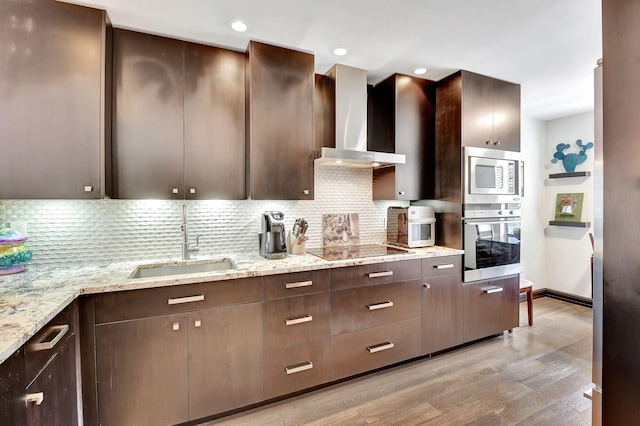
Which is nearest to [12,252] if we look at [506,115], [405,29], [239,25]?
[239,25]

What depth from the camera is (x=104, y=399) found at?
1.62m

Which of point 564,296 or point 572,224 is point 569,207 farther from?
point 564,296

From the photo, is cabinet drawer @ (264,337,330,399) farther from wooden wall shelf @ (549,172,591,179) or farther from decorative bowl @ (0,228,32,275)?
wooden wall shelf @ (549,172,591,179)

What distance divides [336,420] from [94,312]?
1.60 m

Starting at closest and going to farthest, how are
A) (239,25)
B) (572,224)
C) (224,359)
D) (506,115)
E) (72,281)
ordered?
(72,281) → (224,359) → (239,25) → (506,115) → (572,224)

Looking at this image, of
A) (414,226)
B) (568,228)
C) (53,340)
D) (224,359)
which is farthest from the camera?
(568,228)

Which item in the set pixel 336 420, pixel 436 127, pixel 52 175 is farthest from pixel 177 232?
pixel 436 127

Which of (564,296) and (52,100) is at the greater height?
(52,100)

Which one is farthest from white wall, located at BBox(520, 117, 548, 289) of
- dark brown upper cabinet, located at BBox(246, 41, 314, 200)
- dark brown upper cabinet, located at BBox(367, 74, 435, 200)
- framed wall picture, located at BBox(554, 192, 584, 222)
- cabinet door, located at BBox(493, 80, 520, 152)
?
dark brown upper cabinet, located at BBox(246, 41, 314, 200)

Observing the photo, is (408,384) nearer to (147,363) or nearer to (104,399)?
(147,363)

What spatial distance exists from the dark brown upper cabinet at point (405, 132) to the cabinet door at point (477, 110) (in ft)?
1.06

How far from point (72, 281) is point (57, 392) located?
0.61 metres

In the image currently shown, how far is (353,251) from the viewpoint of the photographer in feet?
8.68

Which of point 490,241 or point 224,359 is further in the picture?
point 490,241
